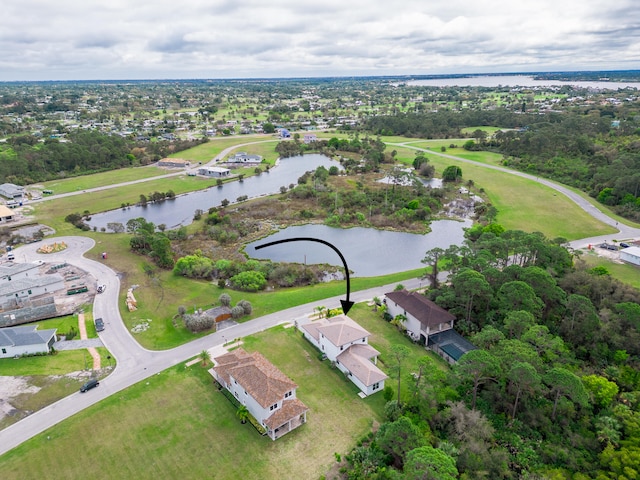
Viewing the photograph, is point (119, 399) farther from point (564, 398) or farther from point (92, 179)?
point (92, 179)

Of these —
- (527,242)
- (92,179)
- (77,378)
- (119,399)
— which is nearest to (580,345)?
(527,242)

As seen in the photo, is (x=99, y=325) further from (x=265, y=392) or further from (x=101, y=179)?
(x=101, y=179)

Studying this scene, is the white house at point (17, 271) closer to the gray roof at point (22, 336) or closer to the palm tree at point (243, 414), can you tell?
the gray roof at point (22, 336)

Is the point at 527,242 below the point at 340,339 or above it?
above

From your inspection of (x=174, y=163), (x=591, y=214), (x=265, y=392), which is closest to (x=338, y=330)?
(x=265, y=392)

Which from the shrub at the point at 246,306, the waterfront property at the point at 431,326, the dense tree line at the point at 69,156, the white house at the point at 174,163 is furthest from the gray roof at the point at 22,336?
the white house at the point at 174,163

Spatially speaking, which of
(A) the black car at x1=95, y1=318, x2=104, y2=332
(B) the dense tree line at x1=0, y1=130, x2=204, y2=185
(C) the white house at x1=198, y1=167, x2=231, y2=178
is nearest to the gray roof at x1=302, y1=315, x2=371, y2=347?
(A) the black car at x1=95, y1=318, x2=104, y2=332
